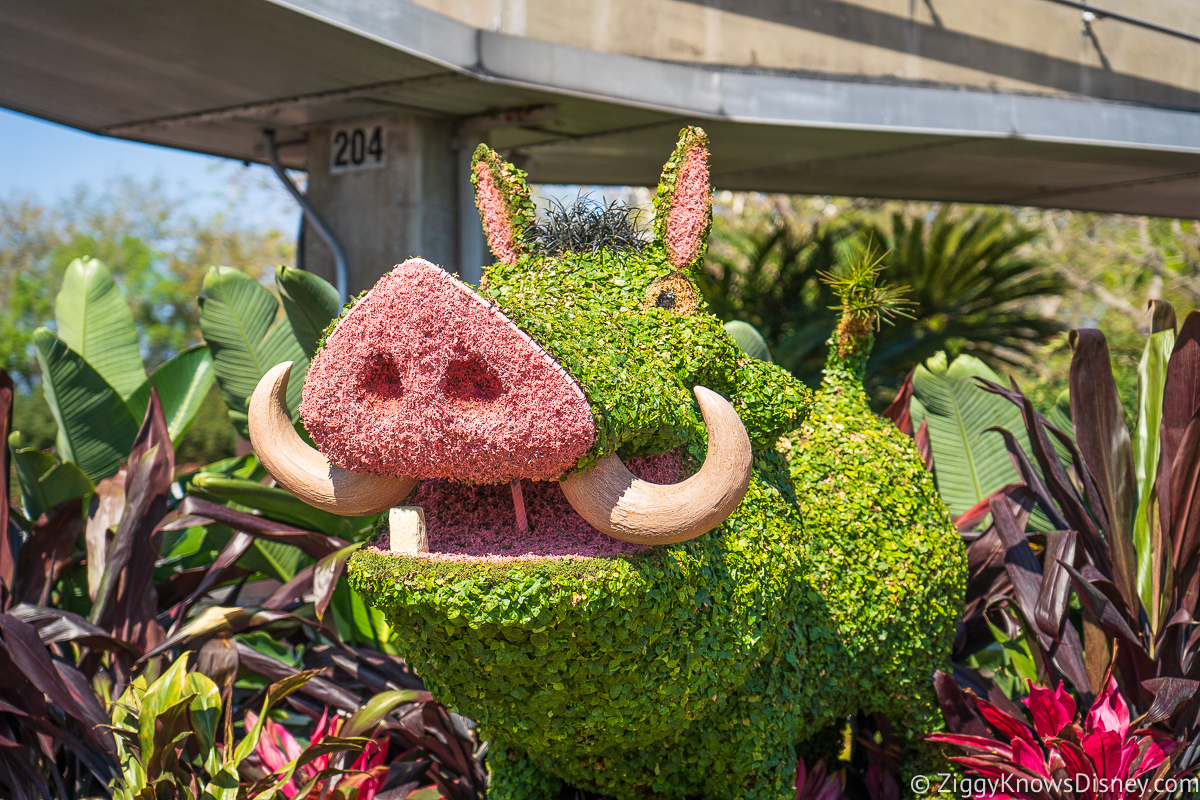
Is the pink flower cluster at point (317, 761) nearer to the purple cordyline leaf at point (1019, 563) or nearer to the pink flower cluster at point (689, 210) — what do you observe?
the pink flower cluster at point (689, 210)

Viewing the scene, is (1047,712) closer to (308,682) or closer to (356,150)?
(308,682)

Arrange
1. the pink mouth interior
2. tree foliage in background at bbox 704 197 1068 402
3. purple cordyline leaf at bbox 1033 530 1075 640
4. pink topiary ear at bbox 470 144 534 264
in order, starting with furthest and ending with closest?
tree foliage in background at bbox 704 197 1068 402
purple cordyline leaf at bbox 1033 530 1075 640
pink topiary ear at bbox 470 144 534 264
the pink mouth interior

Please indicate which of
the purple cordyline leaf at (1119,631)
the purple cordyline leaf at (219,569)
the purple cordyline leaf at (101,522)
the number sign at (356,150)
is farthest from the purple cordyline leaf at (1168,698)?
the number sign at (356,150)

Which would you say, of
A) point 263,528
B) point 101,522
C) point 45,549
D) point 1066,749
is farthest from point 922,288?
point 45,549

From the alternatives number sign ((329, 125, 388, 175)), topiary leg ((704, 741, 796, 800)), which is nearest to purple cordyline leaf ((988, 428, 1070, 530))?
topiary leg ((704, 741, 796, 800))

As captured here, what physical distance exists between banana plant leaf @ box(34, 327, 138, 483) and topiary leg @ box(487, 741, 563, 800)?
2049 millimetres

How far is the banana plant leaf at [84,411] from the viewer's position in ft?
10.6

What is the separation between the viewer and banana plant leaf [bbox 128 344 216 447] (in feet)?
11.9

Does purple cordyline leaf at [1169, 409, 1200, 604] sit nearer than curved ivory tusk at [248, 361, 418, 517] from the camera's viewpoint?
No

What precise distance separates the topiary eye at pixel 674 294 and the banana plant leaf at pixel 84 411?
2227mm

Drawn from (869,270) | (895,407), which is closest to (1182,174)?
(895,407)

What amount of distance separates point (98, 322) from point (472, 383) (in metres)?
2.76

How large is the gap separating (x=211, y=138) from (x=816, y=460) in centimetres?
452

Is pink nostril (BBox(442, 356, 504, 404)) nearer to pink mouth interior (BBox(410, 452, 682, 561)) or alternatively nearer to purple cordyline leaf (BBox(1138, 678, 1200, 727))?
pink mouth interior (BBox(410, 452, 682, 561))
